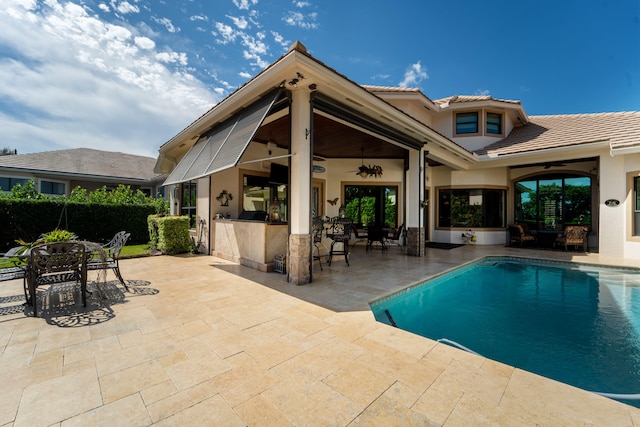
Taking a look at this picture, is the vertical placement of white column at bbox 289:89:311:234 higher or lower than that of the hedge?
higher

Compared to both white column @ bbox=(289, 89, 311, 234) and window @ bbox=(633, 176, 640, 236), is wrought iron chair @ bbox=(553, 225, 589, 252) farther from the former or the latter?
white column @ bbox=(289, 89, 311, 234)

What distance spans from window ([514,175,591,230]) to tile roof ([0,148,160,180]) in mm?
23696

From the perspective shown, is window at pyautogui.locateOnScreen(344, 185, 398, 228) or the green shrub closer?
the green shrub

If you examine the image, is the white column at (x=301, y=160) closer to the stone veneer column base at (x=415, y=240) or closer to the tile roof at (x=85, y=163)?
the stone veneer column base at (x=415, y=240)

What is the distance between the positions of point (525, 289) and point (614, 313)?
1685mm

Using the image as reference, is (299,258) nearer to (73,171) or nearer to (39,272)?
(39,272)

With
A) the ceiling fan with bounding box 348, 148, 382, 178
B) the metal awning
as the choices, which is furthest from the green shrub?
the ceiling fan with bounding box 348, 148, 382, 178

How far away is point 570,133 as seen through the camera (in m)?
11.3

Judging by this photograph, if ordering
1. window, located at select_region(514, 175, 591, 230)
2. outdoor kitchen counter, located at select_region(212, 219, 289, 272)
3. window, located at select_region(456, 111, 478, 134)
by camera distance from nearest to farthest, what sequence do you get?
outdoor kitchen counter, located at select_region(212, 219, 289, 272) → window, located at select_region(514, 175, 591, 230) → window, located at select_region(456, 111, 478, 134)

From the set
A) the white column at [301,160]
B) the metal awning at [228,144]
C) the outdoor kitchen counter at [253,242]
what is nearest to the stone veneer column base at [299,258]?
the white column at [301,160]

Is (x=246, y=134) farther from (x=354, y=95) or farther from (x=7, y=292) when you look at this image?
(x=7, y=292)

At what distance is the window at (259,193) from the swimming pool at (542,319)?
5.81 meters

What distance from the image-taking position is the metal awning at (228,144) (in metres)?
5.14

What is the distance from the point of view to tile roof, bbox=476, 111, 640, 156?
951 centimetres
